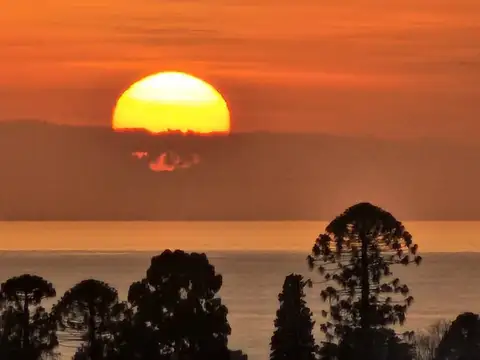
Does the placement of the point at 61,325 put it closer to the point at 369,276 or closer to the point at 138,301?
the point at 138,301

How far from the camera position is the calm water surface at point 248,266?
51.1 m

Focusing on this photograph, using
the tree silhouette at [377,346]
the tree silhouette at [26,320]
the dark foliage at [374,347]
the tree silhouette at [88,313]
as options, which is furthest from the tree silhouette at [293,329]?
the tree silhouette at [26,320]

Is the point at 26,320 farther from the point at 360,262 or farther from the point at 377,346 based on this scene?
the point at 377,346

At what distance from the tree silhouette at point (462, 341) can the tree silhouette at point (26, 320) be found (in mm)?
5715

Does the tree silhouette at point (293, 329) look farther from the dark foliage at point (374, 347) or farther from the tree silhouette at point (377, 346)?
the tree silhouette at point (377, 346)

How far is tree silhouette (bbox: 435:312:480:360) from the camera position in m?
15.0

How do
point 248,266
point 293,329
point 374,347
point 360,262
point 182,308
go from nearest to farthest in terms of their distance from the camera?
point 182,308 < point 374,347 < point 293,329 < point 360,262 < point 248,266

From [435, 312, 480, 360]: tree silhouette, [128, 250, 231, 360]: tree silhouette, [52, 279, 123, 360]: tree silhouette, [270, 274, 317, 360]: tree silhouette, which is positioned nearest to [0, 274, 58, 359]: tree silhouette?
[52, 279, 123, 360]: tree silhouette

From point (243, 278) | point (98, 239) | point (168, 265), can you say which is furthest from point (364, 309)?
point (98, 239)

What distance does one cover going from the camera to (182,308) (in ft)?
48.1

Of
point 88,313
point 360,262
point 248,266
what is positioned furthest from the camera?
point 248,266

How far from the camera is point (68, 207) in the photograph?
1304 inches

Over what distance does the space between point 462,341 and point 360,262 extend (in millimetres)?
1878

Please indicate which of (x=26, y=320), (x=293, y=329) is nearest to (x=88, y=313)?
(x=26, y=320)
